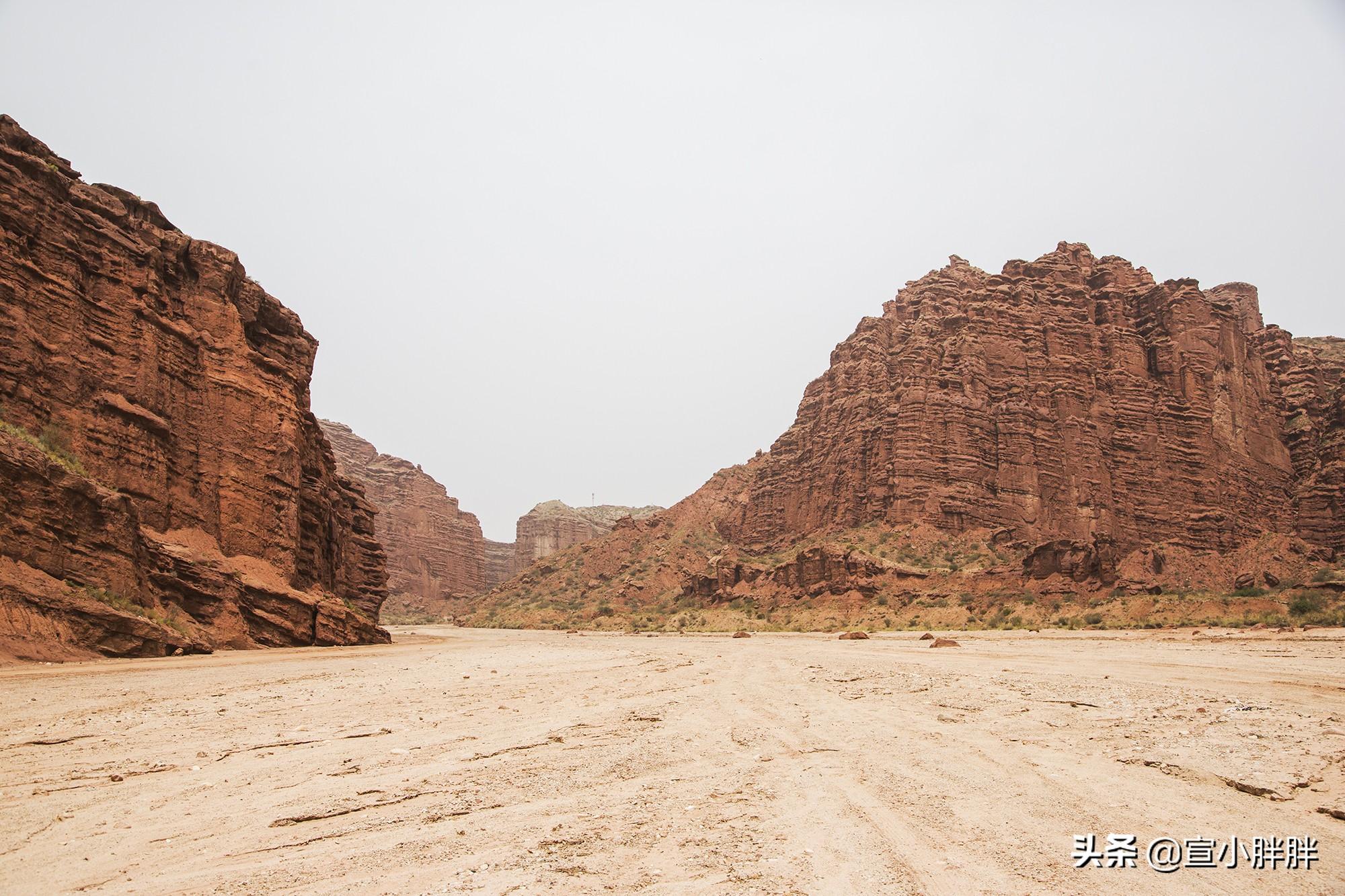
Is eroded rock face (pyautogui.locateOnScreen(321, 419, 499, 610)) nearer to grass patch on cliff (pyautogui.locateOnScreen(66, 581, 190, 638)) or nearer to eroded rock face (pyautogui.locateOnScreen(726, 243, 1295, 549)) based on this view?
eroded rock face (pyautogui.locateOnScreen(726, 243, 1295, 549))

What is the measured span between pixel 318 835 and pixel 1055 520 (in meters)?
66.2

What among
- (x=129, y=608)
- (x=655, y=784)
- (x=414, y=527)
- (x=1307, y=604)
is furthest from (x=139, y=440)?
(x=414, y=527)

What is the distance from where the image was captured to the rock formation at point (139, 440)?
610 inches

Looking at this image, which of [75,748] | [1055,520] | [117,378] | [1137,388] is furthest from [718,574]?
[75,748]

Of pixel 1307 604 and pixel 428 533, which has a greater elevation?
pixel 428 533

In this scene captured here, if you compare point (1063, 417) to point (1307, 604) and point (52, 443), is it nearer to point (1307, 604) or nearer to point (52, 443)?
point (1307, 604)

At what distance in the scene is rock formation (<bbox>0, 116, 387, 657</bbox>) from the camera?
50.8 ft

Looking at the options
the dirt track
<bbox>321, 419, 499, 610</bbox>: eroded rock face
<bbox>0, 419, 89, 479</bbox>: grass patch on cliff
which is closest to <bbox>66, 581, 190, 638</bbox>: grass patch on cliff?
<bbox>0, 419, 89, 479</bbox>: grass patch on cliff

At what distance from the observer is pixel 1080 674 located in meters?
13.2

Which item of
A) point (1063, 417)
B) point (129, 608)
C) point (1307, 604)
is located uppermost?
point (1063, 417)

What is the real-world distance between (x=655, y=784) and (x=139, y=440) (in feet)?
71.8

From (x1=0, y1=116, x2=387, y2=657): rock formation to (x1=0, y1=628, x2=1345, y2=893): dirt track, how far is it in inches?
201

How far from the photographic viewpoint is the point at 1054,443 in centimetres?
6338

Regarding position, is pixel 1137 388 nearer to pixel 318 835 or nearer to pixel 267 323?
pixel 267 323
